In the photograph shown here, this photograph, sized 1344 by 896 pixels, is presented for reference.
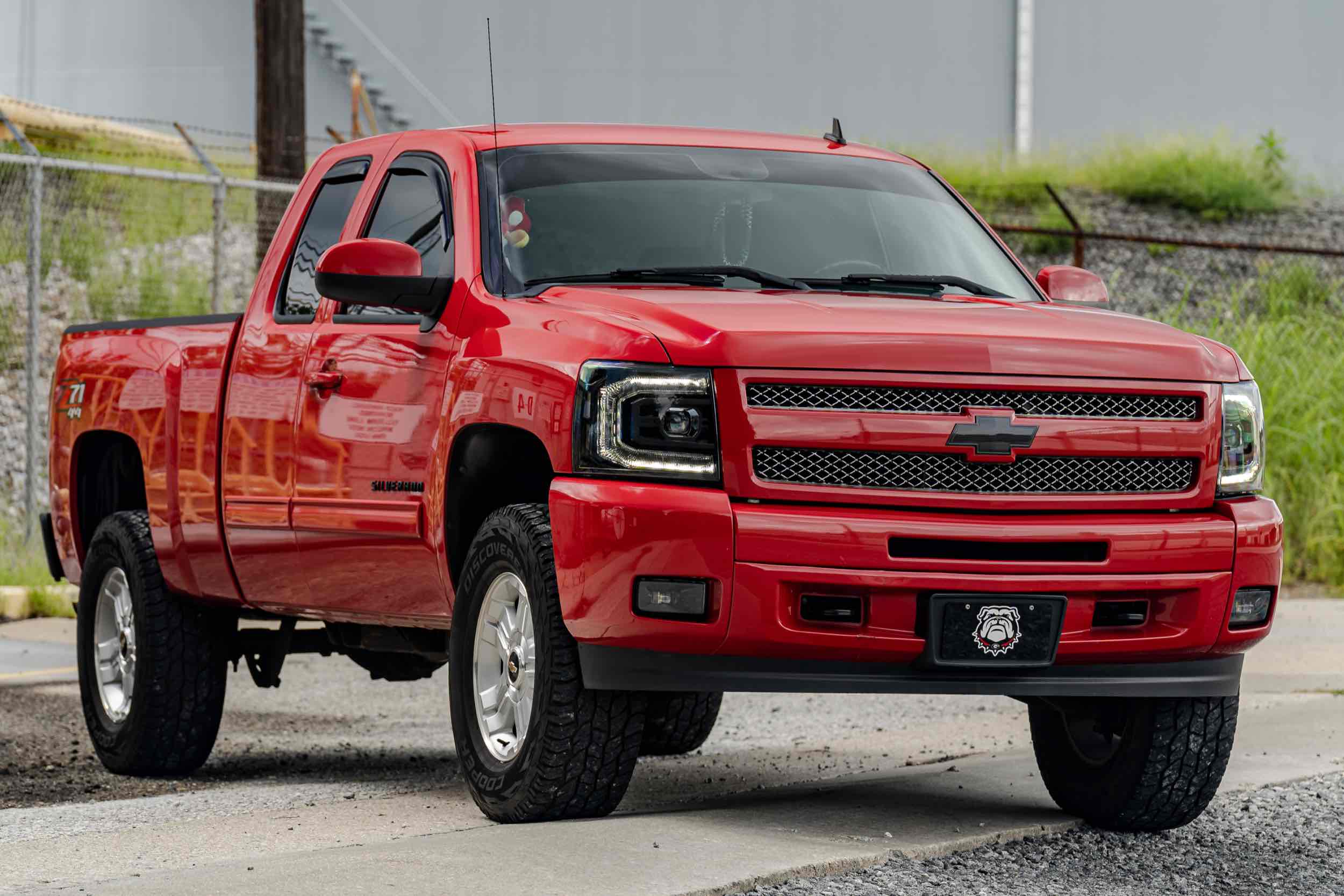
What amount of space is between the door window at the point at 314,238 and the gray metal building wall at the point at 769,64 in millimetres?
20365

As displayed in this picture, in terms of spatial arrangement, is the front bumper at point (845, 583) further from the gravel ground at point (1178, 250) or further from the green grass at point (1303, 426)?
the gravel ground at point (1178, 250)

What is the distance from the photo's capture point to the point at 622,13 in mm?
28828

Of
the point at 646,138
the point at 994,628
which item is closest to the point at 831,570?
the point at 994,628

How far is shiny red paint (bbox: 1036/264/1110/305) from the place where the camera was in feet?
22.3

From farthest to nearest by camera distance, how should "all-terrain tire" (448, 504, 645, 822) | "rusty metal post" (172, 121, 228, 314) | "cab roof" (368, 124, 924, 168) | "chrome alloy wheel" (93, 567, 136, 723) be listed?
"rusty metal post" (172, 121, 228, 314), "chrome alloy wheel" (93, 567, 136, 723), "cab roof" (368, 124, 924, 168), "all-terrain tire" (448, 504, 645, 822)

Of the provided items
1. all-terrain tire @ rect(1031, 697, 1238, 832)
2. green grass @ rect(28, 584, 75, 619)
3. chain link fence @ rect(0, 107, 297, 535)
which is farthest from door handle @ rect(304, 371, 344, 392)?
chain link fence @ rect(0, 107, 297, 535)

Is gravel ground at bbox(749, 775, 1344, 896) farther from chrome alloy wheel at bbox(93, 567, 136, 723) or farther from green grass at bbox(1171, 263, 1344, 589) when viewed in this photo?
green grass at bbox(1171, 263, 1344, 589)

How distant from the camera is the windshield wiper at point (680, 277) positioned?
19.9 ft

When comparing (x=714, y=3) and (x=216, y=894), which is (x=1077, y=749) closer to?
(x=216, y=894)

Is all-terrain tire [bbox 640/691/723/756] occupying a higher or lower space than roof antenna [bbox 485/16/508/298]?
lower

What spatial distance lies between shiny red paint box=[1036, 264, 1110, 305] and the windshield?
76 mm

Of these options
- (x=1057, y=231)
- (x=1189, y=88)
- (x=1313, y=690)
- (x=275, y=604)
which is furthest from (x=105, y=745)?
(x=1189, y=88)

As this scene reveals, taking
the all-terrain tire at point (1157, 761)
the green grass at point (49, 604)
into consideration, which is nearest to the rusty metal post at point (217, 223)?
the green grass at point (49, 604)

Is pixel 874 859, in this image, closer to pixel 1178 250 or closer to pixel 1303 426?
pixel 1303 426
